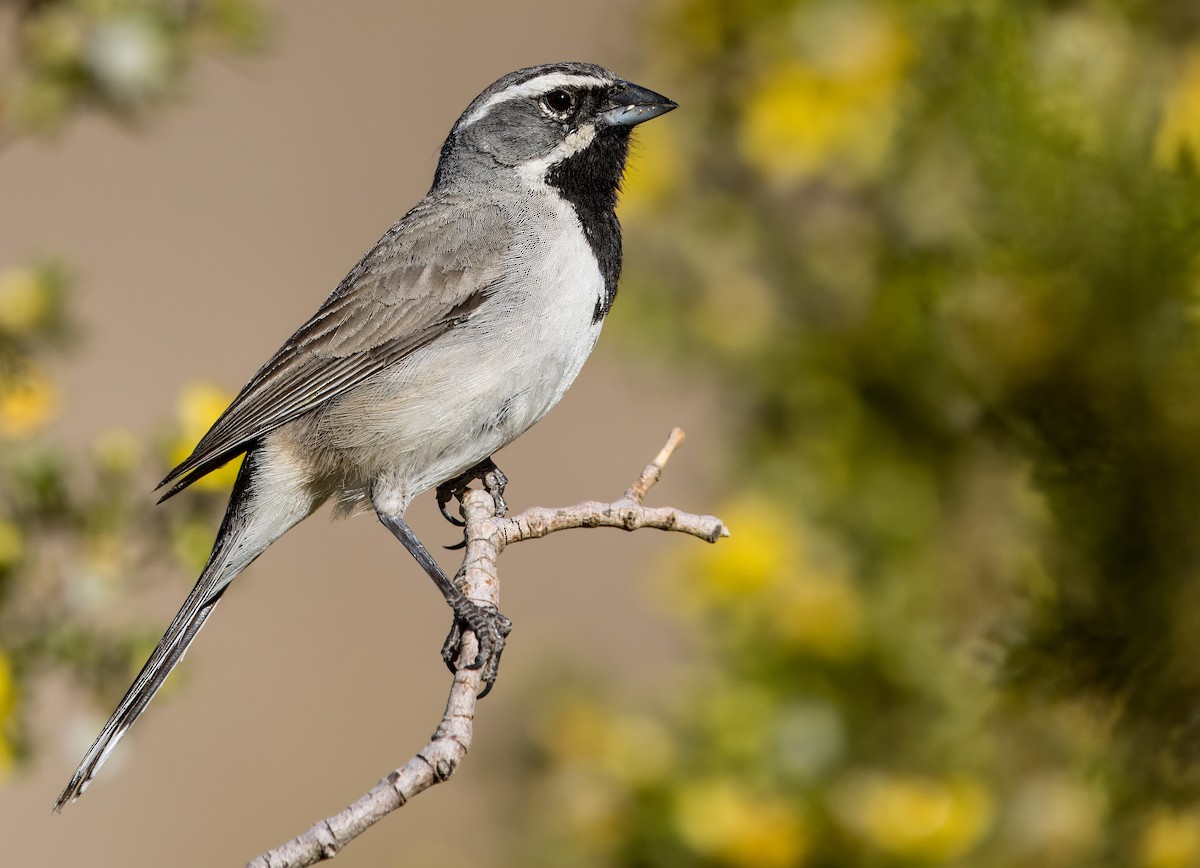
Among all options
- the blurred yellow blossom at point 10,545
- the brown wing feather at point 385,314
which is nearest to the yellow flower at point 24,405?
the blurred yellow blossom at point 10,545

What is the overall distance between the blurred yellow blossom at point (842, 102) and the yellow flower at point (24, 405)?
2.22 m

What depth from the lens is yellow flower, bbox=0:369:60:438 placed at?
343 cm

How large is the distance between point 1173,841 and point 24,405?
2937 millimetres

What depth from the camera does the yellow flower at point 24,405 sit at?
3430 mm

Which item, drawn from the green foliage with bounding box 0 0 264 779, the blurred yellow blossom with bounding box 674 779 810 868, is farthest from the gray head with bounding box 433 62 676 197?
the blurred yellow blossom with bounding box 674 779 810 868

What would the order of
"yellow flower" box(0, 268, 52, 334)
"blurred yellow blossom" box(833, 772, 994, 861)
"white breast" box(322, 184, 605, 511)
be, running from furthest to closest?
"white breast" box(322, 184, 605, 511) < "yellow flower" box(0, 268, 52, 334) < "blurred yellow blossom" box(833, 772, 994, 861)

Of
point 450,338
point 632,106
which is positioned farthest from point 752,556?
point 632,106

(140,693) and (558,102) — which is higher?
(558,102)

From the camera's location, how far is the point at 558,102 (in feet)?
14.3

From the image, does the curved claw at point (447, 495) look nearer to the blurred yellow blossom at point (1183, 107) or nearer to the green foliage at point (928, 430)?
the green foliage at point (928, 430)

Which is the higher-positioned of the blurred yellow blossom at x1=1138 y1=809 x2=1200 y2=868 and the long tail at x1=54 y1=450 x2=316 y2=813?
the long tail at x1=54 y1=450 x2=316 y2=813

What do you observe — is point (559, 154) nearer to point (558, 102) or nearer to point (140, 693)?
point (558, 102)

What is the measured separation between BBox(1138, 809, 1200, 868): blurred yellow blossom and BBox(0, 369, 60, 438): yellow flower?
9.35 ft

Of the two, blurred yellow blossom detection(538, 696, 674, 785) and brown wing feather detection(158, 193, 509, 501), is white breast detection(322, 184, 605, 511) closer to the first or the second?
brown wing feather detection(158, 193, 509, 501)
